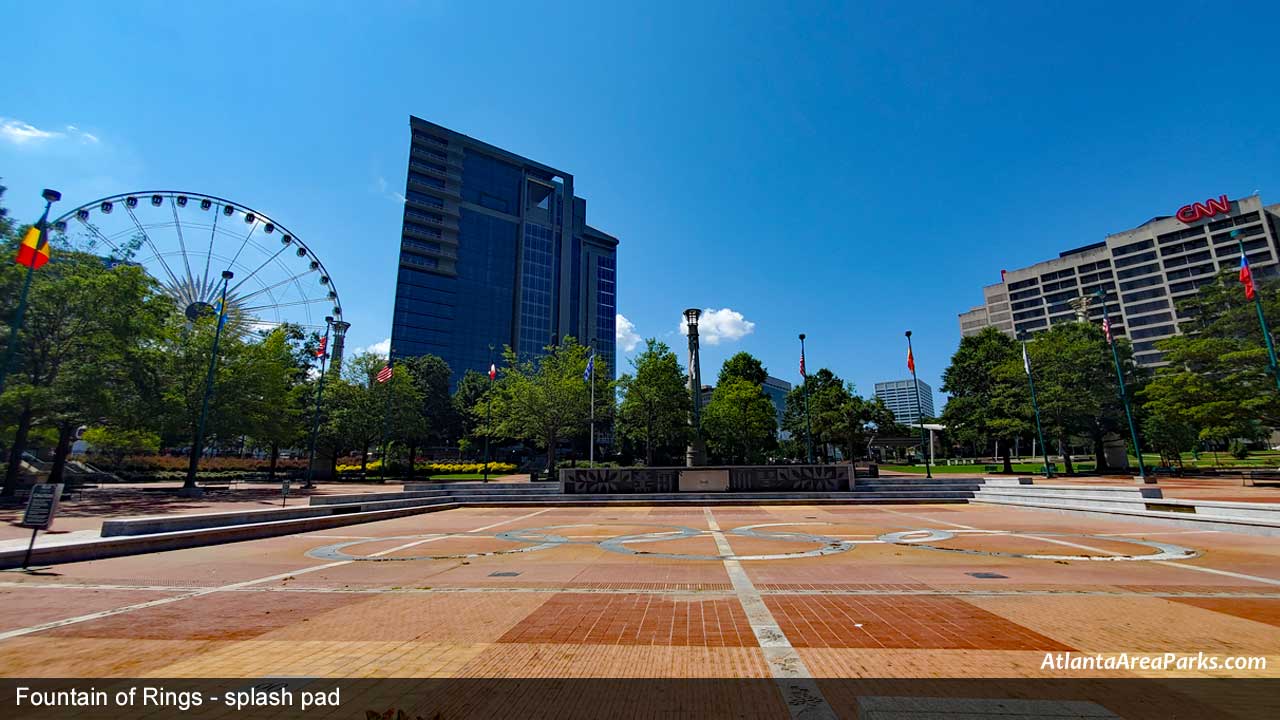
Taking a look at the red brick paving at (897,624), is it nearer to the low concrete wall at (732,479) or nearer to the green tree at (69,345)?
the low concrete wall at (732,479)

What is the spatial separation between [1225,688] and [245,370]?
40313mm

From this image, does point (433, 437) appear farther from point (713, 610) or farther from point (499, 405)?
point (713, 610)

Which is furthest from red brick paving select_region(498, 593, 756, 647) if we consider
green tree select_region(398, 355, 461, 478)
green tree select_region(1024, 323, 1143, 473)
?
green tree select_region(398, 355, 461, 478)

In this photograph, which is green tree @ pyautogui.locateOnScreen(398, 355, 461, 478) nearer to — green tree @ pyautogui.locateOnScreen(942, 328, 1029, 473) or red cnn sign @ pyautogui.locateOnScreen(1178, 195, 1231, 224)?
green tree @ pyautogui.locateOnScreen(942, 328, 1029, 473)

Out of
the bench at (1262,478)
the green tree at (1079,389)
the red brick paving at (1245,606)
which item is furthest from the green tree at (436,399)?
the bench at (1262,478)

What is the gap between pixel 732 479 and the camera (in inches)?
1011

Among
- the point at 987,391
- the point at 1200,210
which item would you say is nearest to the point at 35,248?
the point at 987,391

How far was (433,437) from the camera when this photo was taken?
74125mm

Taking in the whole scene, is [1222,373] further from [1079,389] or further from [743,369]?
[743,369]

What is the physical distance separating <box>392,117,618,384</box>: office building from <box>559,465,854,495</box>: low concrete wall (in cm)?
8052

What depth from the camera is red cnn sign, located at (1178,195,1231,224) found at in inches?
3265

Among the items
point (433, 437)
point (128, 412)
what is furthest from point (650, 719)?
point (433, 437)

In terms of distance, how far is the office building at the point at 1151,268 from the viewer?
8388cm

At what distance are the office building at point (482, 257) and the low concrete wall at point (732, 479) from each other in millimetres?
80519
